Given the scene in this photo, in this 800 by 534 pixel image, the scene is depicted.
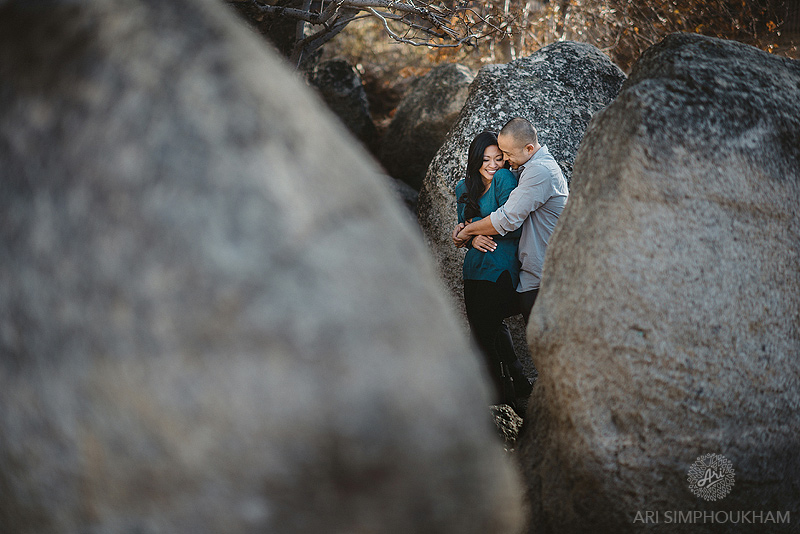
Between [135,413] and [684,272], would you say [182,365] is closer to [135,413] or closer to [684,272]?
[135,413]

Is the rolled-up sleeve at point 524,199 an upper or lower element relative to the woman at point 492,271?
upper

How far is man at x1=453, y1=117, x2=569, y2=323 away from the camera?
A: 8.71 feet

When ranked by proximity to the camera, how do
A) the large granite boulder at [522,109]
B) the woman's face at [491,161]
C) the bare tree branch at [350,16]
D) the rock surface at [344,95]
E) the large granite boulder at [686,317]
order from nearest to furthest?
the large granite boulder at [686,317], the woman's face at [491,161], the bare tree branch at [350,16], the large granite boulder at [522,109], the rock surface at [344,95]

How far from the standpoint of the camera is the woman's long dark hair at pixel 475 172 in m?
2.99

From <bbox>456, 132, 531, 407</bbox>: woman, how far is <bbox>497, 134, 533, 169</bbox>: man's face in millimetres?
74

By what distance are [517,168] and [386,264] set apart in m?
2.06

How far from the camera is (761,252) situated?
1.61 m

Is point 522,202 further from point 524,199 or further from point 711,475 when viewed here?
point 711,475

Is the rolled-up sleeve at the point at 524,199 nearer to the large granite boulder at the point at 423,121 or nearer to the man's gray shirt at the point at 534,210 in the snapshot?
the man's gray shirt at the point at 534,210

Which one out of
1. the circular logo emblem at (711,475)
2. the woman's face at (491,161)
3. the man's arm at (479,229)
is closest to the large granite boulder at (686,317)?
the circular logo emblem at (711,475)

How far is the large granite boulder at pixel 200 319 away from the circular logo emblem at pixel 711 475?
840mm

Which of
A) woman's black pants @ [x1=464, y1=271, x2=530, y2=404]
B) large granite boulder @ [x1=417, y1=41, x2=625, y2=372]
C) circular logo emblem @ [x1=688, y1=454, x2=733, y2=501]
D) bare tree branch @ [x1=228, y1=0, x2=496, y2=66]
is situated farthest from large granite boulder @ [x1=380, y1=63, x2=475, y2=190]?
circular logo emblem @ [x1=688, y1=454, x2=733, y2=501]

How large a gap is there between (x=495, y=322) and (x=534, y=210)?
2.06ft

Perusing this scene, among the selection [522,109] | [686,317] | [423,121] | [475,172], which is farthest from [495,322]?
[423,121]
